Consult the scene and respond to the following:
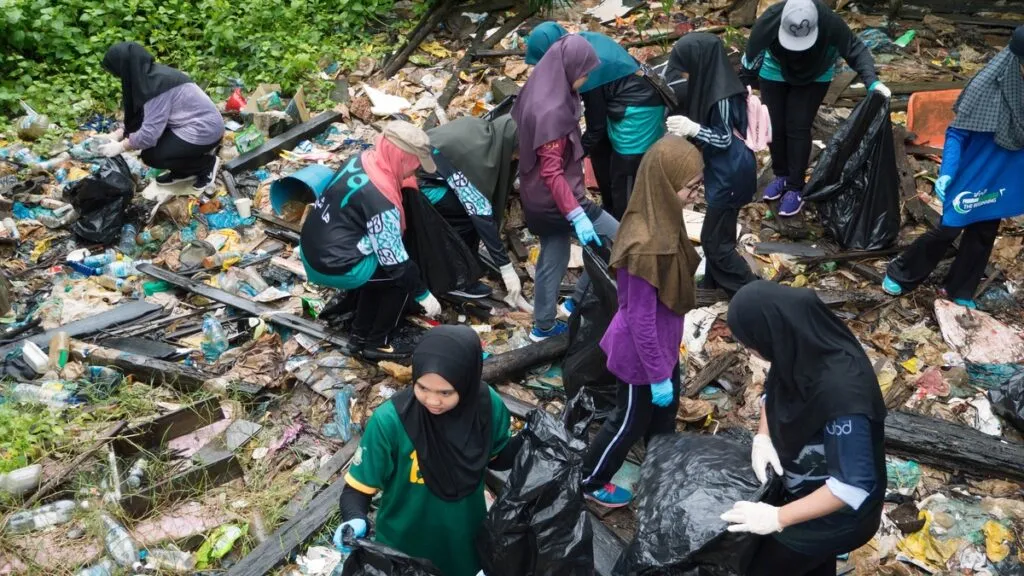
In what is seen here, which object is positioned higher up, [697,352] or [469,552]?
[469,552]

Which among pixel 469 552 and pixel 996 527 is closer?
pixel 469 552

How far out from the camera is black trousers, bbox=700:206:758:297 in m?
5.26

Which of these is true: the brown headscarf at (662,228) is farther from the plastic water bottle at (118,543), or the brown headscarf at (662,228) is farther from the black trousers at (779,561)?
the plastic water bottle at (118,543)

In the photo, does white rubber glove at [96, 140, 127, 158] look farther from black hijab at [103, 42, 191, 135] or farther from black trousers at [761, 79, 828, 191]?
black trousers at [761, 79, 828, 191]

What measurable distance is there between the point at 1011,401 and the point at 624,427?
7.63 ft

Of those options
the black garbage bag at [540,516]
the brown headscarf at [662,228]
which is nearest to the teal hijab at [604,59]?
the brown headscarf at [662,228]

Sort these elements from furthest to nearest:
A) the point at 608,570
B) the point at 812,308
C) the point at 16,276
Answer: the point at 16,276
the point at 608,570
the point at 812,308

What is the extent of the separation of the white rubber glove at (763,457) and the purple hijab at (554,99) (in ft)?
7.35

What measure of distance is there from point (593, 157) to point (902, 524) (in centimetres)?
306

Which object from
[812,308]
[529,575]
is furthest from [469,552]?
[812,308]

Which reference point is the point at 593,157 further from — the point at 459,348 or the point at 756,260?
the point at 459,348

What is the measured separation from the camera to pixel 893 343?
212 inches

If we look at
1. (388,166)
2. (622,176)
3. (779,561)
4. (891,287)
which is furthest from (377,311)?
(891,287)

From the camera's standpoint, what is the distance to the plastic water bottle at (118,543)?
13.0ft
